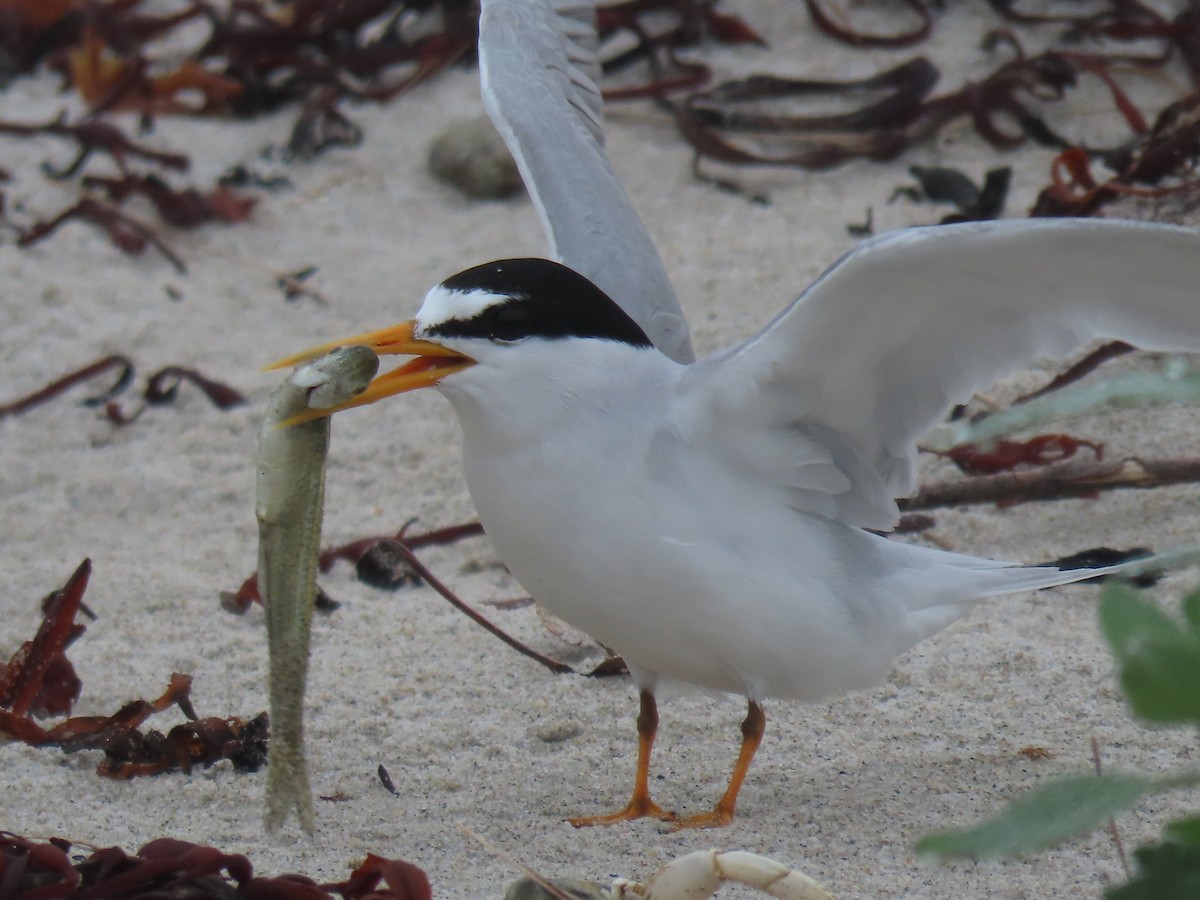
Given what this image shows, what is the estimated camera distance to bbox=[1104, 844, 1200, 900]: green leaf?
4.61 ft

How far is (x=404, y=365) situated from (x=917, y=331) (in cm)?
86

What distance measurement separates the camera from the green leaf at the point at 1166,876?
1.41m

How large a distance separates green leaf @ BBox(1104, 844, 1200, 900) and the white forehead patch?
1545 millimetres

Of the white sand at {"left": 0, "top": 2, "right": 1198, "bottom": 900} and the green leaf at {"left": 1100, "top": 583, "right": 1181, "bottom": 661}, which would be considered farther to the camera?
the white sand at {"left": 0, "top": 2, "right": 1198, "bottom": 900}

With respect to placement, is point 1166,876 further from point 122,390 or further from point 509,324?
point 122,390

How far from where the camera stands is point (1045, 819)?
1438mm

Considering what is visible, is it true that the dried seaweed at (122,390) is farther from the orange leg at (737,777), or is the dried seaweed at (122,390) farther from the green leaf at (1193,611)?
the green leaf at (1193,611)

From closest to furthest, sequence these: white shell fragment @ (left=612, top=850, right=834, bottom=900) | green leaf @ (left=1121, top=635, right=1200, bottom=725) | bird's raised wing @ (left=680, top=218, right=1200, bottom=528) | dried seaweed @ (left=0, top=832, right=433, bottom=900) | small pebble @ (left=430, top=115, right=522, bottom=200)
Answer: green leaf @ (left=1121, top=635, right=1200, bottom=725) → white shell fragment @ (left=612, top=850, right=834, bottom=900) → dried seaweed @ (left=0, top=832, right=433, bottom=900) → bird's raised wing @ (left=680, top=218, right=1200, bottom=528) → small pebble @ (left=430, top=115, right=522, bottom=200)

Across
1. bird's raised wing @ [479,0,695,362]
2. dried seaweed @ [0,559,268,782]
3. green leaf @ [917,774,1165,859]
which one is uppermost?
green leaf @ [917,774,1165,859]

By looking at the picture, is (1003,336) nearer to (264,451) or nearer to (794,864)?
(794,864)

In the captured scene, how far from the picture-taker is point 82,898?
6.82 feet

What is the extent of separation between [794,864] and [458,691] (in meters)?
1.01

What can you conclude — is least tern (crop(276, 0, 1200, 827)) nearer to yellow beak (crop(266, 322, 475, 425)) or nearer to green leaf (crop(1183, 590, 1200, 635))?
yellow beak (crop(266, 322, 475, 425))

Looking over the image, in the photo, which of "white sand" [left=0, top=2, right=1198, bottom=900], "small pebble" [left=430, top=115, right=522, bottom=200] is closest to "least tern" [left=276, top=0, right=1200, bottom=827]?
"white sand" [left=0, top=2, right=1198, bottom=900]
